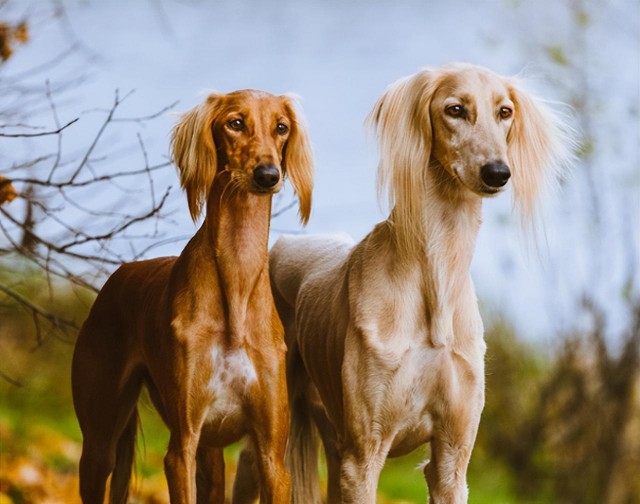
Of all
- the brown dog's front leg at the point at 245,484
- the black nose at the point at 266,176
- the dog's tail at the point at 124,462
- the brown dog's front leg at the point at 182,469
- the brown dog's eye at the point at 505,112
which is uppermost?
the brown dog's eye at the point at 505,112

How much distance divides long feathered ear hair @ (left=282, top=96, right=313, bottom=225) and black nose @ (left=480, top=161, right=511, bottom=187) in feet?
2.02

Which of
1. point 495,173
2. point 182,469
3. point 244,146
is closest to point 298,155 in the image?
point 244,146

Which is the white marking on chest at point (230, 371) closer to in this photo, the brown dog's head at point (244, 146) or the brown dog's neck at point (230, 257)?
the brown dog's neck at point (230, 257)

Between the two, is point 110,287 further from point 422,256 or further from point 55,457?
point 55,457

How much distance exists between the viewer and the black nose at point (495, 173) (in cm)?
383

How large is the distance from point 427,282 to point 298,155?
65 centimetres

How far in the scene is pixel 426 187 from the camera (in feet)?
13.7

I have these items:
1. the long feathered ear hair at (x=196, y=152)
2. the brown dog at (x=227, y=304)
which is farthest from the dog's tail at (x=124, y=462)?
the long feathered ear hair at (x=196, y=152)

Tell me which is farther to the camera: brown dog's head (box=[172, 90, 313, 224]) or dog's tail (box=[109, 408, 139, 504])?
dog's tail (box=[109, 408, 139, 504])

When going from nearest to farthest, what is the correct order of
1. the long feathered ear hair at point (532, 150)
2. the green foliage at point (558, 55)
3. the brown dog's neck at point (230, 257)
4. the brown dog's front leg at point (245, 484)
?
the brown dog's neck at point (230, 257) < the long feathered ear hair at point (532, 150) < the brown dog's front leg at point (245, 484) < the green foliage at point (558, 55)

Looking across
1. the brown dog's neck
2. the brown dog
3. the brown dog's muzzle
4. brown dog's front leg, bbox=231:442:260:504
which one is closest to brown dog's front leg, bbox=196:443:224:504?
the brown dog

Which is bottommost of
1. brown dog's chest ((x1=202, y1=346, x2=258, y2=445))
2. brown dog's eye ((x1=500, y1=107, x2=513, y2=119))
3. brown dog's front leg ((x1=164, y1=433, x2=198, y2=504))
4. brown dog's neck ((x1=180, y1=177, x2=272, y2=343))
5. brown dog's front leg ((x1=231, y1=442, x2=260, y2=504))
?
brown dog's front leg ((x1=231, y1=442, x2=260, y2=504))

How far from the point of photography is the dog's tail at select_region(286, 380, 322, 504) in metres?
5.09

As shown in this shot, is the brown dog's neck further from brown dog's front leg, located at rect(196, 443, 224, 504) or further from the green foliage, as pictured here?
the green foliage
